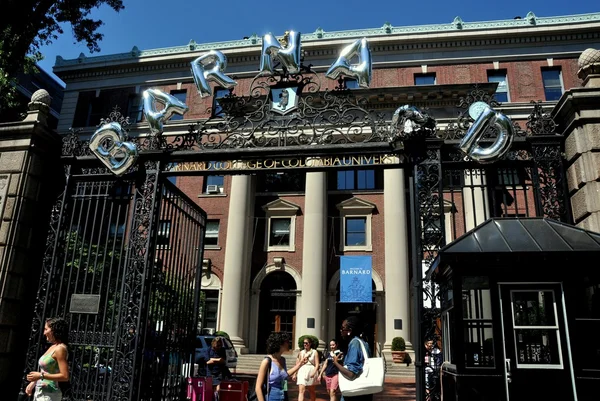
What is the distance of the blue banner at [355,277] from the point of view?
26453 millimetres

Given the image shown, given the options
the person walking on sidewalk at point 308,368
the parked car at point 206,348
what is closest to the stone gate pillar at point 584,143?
the person walking on sidewalk at point 308,368

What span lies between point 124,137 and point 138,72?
88.0 feet

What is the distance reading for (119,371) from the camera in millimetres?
7566

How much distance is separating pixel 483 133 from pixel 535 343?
314cm

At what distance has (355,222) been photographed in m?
31.5

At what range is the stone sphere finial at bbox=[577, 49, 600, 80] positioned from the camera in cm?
741

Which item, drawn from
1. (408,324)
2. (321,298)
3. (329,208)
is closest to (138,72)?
(329,208)

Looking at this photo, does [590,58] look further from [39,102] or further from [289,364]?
[289,364]

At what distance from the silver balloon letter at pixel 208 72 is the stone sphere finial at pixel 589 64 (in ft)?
19.0

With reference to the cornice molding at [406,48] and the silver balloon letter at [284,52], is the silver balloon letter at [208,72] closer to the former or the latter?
the silver balloon letter at [284,52]

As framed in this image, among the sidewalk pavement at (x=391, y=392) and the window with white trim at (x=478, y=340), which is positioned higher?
the window with white trim at (x=478, y=340)

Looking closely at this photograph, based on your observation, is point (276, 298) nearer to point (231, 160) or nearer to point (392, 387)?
point (392, 387)

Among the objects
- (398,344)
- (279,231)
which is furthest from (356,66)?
(279,231)

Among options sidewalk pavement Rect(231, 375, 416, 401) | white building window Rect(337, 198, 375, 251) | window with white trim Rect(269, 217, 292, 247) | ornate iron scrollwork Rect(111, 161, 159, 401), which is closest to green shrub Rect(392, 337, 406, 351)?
sidewalk pavement Rect(231, 375, 416, 401)
